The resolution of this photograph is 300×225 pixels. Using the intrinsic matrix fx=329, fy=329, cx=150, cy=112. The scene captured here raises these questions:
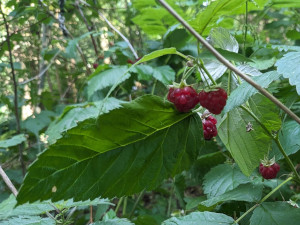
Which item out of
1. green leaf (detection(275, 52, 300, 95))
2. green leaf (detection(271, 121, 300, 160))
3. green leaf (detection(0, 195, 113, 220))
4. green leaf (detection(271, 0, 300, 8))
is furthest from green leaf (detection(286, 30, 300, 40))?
green leaf (detection(0, 195, 113, 220))

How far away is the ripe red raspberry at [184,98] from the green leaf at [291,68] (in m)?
0.22

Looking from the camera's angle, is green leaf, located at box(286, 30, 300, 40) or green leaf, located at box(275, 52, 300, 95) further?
green leaf, located at box(286, 30, 300, 40)

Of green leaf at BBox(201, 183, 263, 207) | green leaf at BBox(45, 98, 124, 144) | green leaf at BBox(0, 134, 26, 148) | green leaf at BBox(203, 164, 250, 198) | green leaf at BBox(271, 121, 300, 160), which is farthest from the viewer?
green leaf at BBox(45, 98, 124, 144)

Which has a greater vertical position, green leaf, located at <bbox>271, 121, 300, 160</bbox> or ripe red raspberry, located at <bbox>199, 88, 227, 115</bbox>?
ripe red raspberry, located at <bbox>199, 88, 227, 115</bbox>

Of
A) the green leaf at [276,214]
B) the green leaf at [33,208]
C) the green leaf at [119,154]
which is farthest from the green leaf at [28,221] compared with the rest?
the green leaf at [276,214]

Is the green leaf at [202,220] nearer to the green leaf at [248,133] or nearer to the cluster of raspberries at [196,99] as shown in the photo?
the green leaf at [248,133]

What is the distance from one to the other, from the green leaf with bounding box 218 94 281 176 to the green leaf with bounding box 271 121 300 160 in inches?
9.0

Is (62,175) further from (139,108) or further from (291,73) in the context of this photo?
(291,73)

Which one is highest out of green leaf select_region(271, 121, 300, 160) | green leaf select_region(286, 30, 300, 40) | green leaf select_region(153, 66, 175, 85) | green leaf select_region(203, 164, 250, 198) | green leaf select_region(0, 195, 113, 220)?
green leaf select_region(286, 30, 300, 40)

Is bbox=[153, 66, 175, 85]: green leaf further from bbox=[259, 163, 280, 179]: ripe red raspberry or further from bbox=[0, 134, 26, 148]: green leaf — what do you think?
bbox=[259, 163, 280, 179]: ripe red raspberry

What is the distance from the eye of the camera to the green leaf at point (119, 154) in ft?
2.31

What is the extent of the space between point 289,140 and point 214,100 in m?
0.52

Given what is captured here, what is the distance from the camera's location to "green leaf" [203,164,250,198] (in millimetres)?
1199

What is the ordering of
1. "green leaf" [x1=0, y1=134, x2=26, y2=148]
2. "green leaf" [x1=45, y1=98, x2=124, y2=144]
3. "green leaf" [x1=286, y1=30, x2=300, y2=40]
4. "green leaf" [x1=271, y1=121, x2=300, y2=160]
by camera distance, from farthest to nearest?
"green leaf" [x1=286, y1=30, x2=300, y2=40] < "green leaf" [x1=45, y1=98, x2=124, y2=144] < "green leaf" [x1=0, y1=134, x2=26, y2=148] < "green leaf" [x1=271, y1=121, x2=300, y2=160]
